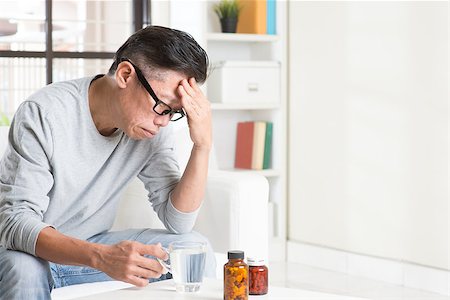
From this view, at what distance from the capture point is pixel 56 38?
4.03 metres

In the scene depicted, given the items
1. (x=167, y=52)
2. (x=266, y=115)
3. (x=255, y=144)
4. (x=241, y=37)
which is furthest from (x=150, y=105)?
(x=266, y=115)

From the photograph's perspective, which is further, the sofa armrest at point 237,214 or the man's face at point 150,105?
the sofa armrest at point 237,214

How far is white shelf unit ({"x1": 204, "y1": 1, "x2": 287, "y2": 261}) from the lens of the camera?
4.38 meters

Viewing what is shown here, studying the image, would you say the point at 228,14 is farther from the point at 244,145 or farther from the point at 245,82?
the point at 244,145

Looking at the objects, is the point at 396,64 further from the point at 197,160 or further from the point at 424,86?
the point at 197,160

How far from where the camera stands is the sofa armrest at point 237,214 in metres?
2.66

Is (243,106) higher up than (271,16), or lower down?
lower down

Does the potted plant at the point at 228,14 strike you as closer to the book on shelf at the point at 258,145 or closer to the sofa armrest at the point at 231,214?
the book on shelf at the point at 258,145

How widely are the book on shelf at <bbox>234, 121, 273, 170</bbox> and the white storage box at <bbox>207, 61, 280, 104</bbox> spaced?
131 mm

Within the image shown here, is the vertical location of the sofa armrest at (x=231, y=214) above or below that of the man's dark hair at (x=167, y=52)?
below

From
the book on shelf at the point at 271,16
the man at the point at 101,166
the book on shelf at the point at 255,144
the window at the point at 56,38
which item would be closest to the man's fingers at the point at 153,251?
the man at the point at 101,166

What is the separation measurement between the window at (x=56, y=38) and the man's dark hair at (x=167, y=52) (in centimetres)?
186

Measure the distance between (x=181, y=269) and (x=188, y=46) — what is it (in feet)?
1.79

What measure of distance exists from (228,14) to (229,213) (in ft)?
6.01
